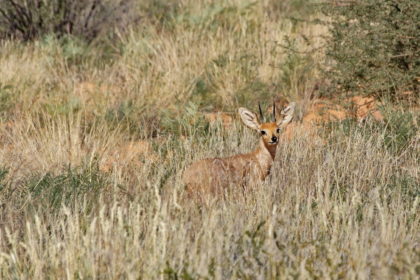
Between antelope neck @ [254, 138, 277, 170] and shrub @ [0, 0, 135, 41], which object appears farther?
shrub @ [0, 0, 135, 41]

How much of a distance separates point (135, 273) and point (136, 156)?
11.8ft

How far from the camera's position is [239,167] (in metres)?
6.67

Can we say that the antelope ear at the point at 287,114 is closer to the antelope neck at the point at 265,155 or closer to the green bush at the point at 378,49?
the antelope neck at the point at 265,155

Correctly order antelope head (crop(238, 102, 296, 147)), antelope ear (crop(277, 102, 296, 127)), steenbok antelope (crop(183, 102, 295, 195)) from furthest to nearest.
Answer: antelope ear (crop(277, 102, 296, 127))
antelope head (crop(238, 102, 296, 147))
steenbok antelope (crop(183, 102, 295, 195))

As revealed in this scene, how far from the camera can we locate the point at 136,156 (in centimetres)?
766

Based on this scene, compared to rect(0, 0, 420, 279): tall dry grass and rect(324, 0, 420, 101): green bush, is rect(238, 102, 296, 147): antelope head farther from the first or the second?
rect(324, 0, 420, 101): green bush

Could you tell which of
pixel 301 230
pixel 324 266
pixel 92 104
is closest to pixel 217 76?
pixel 92 104

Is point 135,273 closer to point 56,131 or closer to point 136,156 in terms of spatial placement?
point 136,156

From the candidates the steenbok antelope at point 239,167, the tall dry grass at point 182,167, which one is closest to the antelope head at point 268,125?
the steenbok antelope at point 239,167

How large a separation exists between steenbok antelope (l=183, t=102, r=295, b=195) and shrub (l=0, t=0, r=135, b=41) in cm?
652

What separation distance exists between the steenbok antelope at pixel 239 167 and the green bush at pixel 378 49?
2616 millimetres

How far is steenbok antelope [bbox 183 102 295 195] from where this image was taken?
20.4ft

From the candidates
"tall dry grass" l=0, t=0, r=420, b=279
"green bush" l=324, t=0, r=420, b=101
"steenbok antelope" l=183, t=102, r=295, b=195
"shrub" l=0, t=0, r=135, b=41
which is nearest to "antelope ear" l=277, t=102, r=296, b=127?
"steenbok antelope" l=183, t=102, r=295, b=195

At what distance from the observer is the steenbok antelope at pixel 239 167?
20.4 feet
